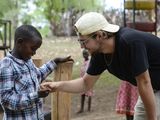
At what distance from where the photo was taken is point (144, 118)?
12.1ft

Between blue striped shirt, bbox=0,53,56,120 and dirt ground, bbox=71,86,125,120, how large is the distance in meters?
4.49

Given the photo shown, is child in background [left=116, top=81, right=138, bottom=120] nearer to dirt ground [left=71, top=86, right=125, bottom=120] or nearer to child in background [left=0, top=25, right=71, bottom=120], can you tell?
dirt ground [left=71, top=86, right=125, bottom=120]

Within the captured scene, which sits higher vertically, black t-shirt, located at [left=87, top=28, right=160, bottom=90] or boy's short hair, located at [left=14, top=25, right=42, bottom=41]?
boy's short hair, located at [left=14, top=25, right=42, bottom=41]

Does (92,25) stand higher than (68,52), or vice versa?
(92,25)

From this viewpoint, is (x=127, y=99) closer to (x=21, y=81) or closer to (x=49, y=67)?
(x=49, y=67)

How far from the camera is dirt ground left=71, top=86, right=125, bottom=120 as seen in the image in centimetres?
851

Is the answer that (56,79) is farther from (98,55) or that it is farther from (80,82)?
(98,55)

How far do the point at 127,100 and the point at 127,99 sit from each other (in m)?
0.01

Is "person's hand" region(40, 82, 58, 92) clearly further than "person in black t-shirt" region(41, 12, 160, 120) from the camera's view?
Yes

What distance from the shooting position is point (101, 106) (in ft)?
31.8

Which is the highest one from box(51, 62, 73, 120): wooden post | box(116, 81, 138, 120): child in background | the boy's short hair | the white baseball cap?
the white baseball cap

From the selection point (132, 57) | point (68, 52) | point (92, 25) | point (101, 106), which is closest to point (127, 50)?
point (132, 57)

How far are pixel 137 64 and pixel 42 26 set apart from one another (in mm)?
23953

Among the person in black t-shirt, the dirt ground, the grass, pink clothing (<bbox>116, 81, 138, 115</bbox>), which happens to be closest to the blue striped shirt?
the person in black t-shirt
